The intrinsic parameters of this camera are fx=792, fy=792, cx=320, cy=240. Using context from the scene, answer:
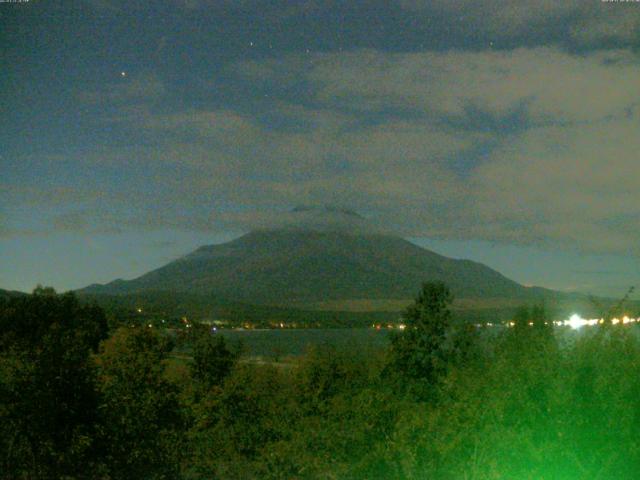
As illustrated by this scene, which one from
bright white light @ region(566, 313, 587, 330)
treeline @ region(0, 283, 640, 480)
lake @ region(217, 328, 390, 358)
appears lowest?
lake @ region(217, 328, 390, 358)

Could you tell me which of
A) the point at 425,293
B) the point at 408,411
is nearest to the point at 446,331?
the point at 425,293

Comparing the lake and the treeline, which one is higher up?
the treeline

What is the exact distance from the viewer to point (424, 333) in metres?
23.1

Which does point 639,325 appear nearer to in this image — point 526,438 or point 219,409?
point 526,438

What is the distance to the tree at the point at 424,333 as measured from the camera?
2094cm

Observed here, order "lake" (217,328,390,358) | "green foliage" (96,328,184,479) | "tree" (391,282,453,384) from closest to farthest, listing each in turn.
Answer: "green foliage" (96,328,184,479) → "tree" (391,282,453,384) → "lake" (217,328,390,358)

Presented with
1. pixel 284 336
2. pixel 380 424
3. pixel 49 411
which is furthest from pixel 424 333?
pixel 284 336

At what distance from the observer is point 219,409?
19.3m

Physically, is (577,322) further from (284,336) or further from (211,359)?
(284,336)

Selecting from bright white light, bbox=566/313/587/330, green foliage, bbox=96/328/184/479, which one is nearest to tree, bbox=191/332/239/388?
green foliage, bbox=96/328/184/479

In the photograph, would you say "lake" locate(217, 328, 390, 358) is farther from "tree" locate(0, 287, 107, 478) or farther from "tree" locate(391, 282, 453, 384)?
"tree" locate(0, 287, 107, 478)

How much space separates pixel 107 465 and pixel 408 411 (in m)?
3.24

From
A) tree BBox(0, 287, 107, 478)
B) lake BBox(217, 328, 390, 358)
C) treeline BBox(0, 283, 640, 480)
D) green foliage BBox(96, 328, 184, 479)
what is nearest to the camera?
treeline BBox(0, 283, 640, 480)

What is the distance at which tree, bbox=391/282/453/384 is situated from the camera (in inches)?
824
